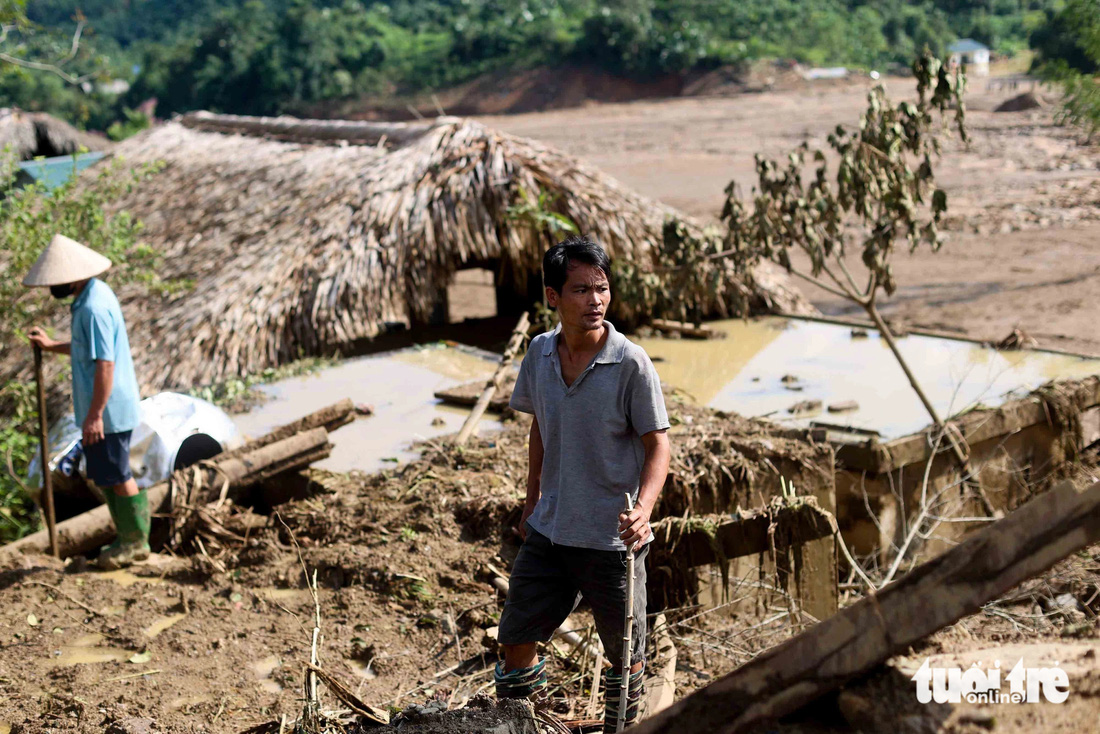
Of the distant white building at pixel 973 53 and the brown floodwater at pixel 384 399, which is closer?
the brown floodwater at pixel 384 399

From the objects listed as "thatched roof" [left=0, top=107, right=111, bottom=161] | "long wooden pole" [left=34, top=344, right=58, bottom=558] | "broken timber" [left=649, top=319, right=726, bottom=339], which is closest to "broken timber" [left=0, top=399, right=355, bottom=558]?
"long wooden pole" [left=34, top=344, right=58, bottom=558]

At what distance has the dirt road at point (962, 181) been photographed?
1159 centimetres

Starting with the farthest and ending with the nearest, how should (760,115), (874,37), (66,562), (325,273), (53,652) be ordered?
(874,37)
(760,115)
(325,273)
(66,562)
(53,652)

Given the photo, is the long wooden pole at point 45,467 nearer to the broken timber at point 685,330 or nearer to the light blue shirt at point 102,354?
the light blue shirt at point 102,354

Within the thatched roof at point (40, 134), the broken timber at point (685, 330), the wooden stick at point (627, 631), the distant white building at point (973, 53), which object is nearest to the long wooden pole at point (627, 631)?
the wooden stick at point (627, 631)

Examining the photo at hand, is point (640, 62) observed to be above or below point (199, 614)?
above

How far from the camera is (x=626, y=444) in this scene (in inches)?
106

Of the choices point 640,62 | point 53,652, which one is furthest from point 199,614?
point 640,62

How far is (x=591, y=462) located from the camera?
2.69 meters

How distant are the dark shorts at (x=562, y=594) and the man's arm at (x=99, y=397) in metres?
2.45

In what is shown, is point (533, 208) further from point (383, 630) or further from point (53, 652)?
point (53, 652)

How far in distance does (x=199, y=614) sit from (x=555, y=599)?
6.64 feet

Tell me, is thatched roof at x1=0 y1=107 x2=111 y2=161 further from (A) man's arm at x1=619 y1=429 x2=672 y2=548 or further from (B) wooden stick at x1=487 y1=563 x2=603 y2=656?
(A) man's arm at x1=619 y1=429 x2=672 y2=548

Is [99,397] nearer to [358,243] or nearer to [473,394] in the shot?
[473,394]
